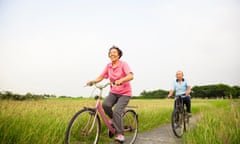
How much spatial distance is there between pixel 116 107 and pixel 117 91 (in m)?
0.35

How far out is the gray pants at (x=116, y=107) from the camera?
14.1 ft

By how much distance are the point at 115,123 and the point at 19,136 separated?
68.2 inches

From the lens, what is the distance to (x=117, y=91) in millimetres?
4492

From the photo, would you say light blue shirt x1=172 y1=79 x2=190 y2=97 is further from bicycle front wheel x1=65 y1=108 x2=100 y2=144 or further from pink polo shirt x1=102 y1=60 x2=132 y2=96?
bicycle front wheel x1=65 y1=108 x2=100 y2=144

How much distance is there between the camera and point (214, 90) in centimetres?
2891

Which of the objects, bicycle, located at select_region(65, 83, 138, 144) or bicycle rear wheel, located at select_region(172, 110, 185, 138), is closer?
bicycle, located at select_region(65, 83, 138, 144)

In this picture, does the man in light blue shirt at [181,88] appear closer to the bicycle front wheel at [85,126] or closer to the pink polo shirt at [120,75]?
the pink polo shirt at [120,75]

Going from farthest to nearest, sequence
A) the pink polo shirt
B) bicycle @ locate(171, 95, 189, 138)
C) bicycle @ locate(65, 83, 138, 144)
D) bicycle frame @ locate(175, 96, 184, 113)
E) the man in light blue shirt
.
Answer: the man in light blue shirt < bicycle frame @ locate(175, 96, 184, 113) < bicycle @ locate(171, 95, 189, 138) < the pink polo shirt < bicycle @ locate(65, 83, 138, 144)

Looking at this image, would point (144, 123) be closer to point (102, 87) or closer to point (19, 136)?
point (102, 87)

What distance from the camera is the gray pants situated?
4290mm

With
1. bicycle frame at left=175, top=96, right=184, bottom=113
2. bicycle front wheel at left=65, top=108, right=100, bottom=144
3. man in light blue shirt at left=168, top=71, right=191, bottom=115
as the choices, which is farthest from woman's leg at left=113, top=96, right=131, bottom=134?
man in light blue shirt at left=168, top=71, right=191, bottom=115

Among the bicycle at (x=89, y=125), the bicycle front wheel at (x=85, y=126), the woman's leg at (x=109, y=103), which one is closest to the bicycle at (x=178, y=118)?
the bicycle at (x=89, y=125)

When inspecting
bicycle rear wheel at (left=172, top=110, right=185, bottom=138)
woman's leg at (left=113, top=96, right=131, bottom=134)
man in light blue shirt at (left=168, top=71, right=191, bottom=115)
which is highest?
man in light blue shirt at (left=168, top=71, right=191, bottom=115)

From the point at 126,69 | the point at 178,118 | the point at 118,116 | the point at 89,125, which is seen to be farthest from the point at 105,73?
the point at 178,118
